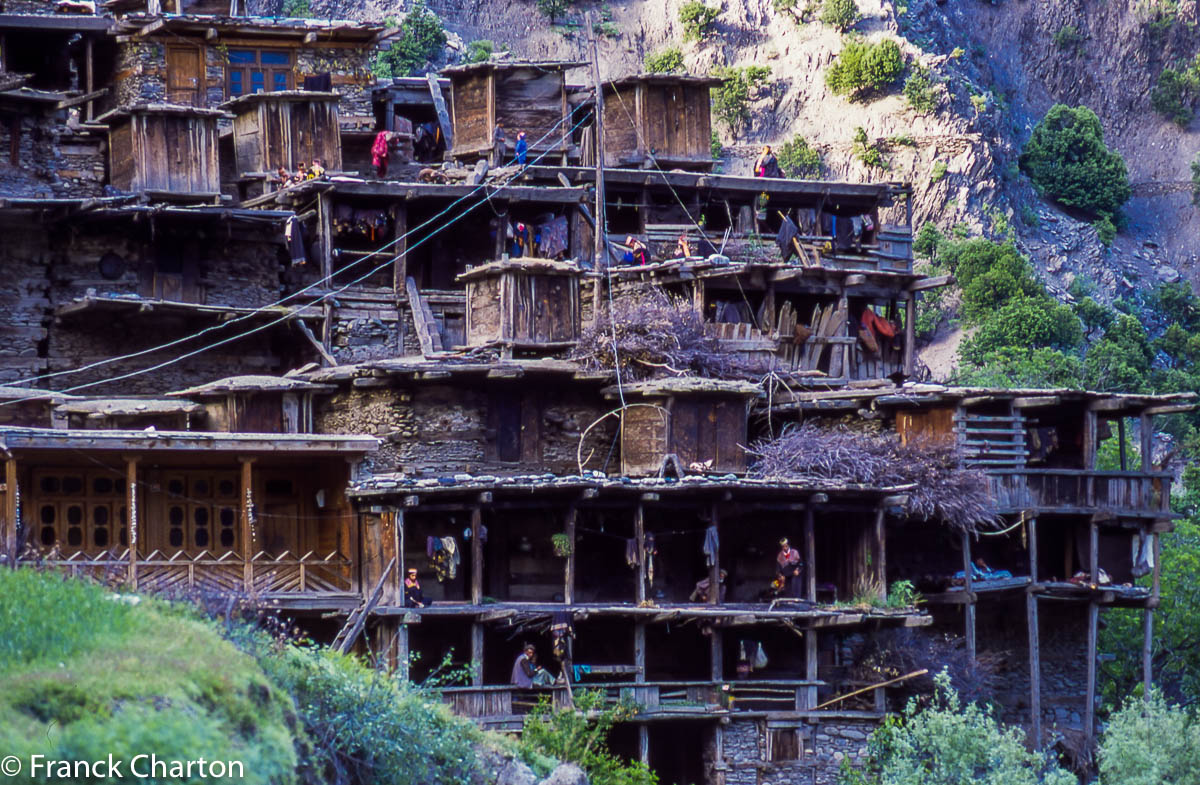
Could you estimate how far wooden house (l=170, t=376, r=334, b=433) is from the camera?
133 feet

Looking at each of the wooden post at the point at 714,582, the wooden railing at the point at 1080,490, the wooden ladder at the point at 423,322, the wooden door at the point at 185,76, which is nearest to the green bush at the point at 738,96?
the wooden door at the point at 185,76

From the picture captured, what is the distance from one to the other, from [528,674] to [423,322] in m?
11.0

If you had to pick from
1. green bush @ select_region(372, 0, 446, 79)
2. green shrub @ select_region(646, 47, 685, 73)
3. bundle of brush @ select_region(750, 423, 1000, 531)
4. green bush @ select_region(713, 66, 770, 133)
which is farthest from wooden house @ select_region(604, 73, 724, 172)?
green shrub @ select_region(646, 47, 685, 73)

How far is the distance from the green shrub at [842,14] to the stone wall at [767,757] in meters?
51.6

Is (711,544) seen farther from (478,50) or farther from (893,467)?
(478,50)

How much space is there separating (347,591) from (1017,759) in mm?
11781

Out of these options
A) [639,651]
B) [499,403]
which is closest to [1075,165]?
[499,403]

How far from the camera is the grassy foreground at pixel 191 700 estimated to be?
2075 centimetres

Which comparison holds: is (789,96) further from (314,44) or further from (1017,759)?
(1017,759)

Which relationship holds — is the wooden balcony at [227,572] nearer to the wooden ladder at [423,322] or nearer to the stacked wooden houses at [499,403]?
the stacked wooden houses at [499,403]

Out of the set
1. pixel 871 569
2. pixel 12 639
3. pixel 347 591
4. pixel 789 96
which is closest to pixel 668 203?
pixel 871 569

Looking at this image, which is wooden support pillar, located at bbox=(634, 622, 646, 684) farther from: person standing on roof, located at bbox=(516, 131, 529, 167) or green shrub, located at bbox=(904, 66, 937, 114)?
green shrub, located at bbox=(904, 66, 937, 114)

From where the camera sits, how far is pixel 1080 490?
4400 cm

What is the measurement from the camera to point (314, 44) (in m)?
51.1
